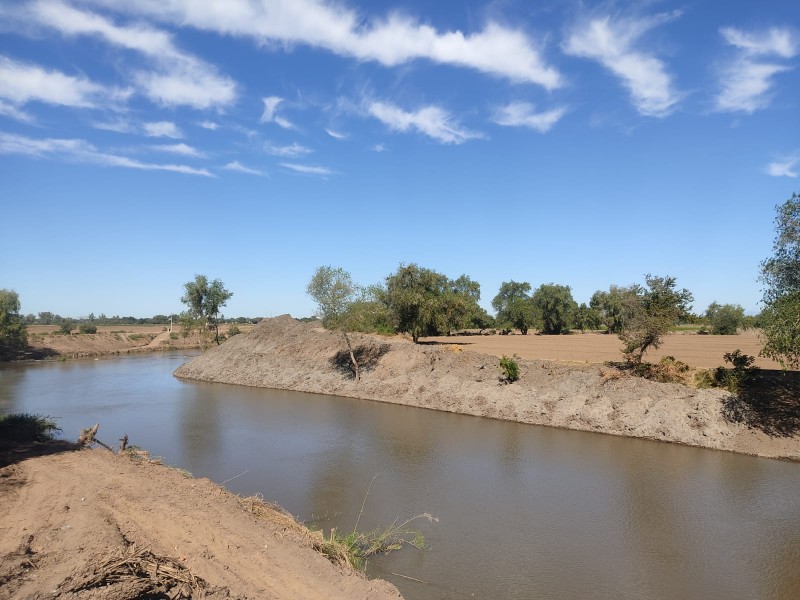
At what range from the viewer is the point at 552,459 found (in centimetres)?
2028

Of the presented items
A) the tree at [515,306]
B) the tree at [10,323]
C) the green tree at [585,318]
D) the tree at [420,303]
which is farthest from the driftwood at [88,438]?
the green tree at [585,318]

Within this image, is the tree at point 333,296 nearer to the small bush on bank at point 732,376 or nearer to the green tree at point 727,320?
the small bush on bank at point 732,376

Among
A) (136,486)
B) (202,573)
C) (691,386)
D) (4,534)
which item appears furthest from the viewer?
(691,386)

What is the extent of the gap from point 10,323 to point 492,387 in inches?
2438

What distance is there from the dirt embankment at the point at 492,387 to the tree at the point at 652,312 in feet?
8.57

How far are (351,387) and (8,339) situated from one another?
166 feet

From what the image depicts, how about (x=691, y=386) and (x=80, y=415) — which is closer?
(x=691, y=386)

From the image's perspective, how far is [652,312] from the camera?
28094 mm

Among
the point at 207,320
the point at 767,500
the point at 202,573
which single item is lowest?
the point at 767,500

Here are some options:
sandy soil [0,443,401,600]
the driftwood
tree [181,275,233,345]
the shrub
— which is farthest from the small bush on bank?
tree [181,275,233,345]

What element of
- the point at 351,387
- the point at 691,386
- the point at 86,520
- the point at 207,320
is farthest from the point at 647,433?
the point at 207,320

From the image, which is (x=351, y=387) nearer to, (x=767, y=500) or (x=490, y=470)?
(x=490, y=470)

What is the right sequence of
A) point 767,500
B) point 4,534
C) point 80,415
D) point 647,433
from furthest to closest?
1. point 80,415
2. point 647,433
3. point 767,500
4. point 4,534

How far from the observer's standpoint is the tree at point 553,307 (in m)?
84.2
